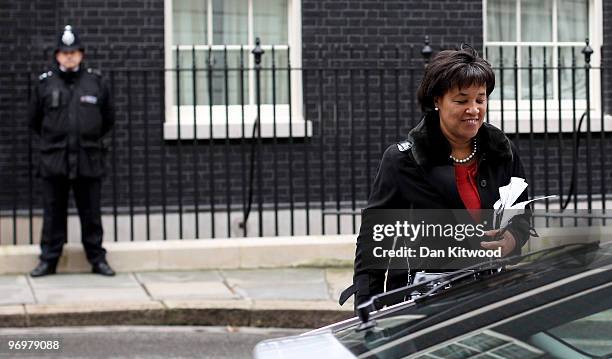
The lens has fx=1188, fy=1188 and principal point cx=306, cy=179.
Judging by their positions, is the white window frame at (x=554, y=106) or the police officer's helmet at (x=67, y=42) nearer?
the police officer's helmet at (x=67, y=42)

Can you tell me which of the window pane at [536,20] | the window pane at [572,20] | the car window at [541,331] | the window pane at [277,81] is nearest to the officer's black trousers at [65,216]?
the window pane at [277,81]

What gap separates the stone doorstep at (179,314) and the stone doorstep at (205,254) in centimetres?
148

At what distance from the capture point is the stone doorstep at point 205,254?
9.92 meters

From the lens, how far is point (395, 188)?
398cm

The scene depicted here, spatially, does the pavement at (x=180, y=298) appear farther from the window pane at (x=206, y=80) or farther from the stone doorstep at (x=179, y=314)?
the window pane at (x=206, y=80)

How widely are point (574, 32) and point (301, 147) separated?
3.22m

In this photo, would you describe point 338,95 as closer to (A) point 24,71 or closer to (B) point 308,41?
(B) point 308,41

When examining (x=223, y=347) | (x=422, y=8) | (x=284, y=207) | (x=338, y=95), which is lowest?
(x=223, y=347)

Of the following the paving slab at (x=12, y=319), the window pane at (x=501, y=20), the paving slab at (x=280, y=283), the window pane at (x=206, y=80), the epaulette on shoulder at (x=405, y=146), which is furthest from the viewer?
the window pane at (x=501, y=20)

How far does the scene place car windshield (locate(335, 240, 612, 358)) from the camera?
2688 mm

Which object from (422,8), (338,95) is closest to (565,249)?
(338,95)

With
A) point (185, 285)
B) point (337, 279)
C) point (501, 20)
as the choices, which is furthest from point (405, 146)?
point (501, 20)

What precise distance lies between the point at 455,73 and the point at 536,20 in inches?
340

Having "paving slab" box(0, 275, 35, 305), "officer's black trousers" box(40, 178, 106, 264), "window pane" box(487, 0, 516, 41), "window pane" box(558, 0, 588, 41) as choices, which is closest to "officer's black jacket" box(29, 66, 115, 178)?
"officer's black trousers" box(40, 178, 106, 264)
